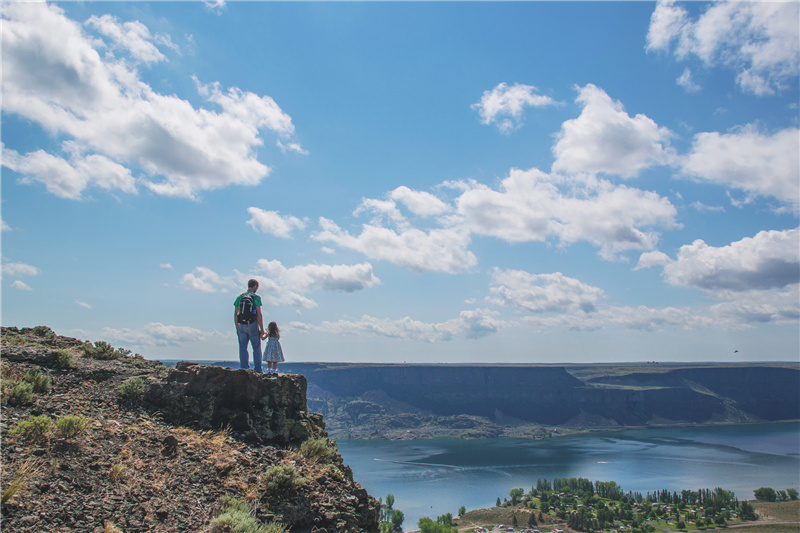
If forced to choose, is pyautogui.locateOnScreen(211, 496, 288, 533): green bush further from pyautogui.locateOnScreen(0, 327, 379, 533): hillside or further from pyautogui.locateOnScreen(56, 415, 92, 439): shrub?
pyautogui.locateOnScreen(56, 415, 92, 439): shrub

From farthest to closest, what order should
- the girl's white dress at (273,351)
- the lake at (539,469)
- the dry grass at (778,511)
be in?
1. the lake at (539,469)
2. the dry grass at (778,511)
3. the girl's white dress at (273,351)

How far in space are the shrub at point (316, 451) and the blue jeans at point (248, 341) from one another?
3260mm

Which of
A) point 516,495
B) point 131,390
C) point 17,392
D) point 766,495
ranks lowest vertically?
point 766,495

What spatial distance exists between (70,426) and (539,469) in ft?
532

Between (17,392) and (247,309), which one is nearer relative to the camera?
(17,392)

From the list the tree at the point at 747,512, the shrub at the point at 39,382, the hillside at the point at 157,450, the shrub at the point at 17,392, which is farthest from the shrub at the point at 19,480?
the tree at the point at 747,512

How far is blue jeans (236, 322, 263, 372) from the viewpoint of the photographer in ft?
43.0

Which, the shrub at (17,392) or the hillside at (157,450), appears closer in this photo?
the hillside at (157,450)

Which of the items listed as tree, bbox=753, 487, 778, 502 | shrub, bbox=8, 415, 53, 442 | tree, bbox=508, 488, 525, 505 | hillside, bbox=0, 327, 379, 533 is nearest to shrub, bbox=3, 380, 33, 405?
hillside, bbox=0, 327, 379, 533

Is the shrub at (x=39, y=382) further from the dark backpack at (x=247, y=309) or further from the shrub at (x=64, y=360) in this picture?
the dark backpack at (x=247, y=309)

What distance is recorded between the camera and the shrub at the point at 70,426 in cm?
802

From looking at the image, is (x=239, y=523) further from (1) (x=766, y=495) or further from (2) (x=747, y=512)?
(1) (x=766, y=495)

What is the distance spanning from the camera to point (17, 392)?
8898 millimetres

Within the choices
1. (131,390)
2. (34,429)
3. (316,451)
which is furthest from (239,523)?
(131,390)
